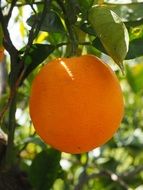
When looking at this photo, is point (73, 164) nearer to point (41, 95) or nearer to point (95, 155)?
point (95, 155)

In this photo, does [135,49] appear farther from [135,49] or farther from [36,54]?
[36,54]

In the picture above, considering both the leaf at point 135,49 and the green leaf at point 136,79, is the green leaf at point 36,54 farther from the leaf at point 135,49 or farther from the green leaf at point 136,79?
the green leaf at point 136,79

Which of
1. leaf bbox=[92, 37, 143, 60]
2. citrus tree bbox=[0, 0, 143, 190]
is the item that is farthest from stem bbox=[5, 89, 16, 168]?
leaf bbox=[92, 37, 143, 60]

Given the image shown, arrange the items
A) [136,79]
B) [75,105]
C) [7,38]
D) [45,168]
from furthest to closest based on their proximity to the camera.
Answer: [136,79]
[45,168]
[7,38]
[75,105]

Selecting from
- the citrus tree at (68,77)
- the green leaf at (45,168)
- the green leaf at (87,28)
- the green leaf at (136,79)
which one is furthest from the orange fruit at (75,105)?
the green leaf at (136,79)

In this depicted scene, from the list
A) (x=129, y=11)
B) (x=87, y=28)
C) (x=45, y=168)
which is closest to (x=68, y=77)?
(x=87, y=28)

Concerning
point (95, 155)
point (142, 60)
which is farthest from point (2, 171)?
point (142, 60)
